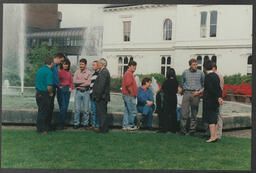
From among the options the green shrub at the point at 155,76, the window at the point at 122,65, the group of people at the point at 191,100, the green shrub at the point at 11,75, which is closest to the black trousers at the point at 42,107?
the green shrub at the point at 11,75

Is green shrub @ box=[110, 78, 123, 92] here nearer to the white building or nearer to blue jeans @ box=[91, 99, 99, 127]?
the white building

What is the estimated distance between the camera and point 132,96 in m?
7.64

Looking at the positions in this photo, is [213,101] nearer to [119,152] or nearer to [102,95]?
[119,152]

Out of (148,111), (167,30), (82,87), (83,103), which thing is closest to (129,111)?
(148,111)

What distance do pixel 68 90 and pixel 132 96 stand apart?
1.41m

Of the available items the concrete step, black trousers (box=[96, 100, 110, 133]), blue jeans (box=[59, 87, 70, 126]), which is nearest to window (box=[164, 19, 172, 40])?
the concrete step

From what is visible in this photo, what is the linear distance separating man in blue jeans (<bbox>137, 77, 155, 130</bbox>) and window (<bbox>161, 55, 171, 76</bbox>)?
0.41 meters

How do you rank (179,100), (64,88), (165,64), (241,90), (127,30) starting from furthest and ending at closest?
(127,30) < (165,64) < (179,100) < (241,90) < (64,88)

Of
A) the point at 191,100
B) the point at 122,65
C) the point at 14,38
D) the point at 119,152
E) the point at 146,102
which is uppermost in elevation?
the point at 14,38

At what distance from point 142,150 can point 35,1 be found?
3388 millimetres

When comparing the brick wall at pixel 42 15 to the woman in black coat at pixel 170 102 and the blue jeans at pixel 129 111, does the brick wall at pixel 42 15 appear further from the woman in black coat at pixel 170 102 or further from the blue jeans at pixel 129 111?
the woman in black coat at pixel 170 102

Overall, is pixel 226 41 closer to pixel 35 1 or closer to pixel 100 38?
pixel 100 38

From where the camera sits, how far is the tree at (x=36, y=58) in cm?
748

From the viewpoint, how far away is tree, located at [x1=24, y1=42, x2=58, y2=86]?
7477 mm
